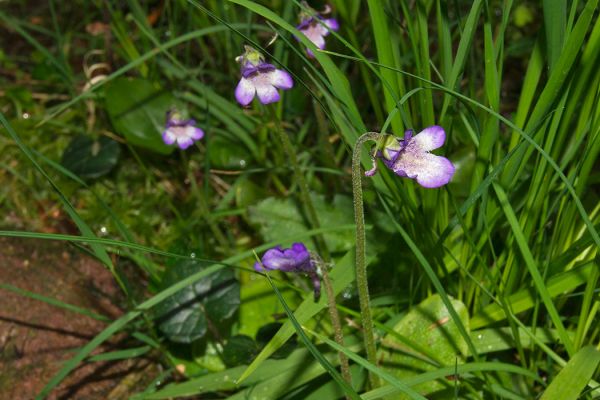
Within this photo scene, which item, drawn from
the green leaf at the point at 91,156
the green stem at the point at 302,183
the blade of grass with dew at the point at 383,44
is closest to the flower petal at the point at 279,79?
the green stem at the point at 302,183

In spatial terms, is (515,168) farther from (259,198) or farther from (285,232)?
(259,198)

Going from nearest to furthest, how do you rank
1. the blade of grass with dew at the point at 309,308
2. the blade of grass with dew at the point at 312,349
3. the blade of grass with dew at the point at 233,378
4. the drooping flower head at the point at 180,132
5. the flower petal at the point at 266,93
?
1. the blade of grass with dew at the point at 312,349
2. the blade of grass with dew at the point at 309,308
3. the flower petal at the point at 266,93
4. the blade of grass with dew at the point at 233,378
5. the drooping flower head at the point at 180,132

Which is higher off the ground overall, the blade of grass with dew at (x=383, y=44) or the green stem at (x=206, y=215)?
the blade of grass with dew at (x=383, y=44)

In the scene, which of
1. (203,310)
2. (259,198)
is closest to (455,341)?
(203,310)

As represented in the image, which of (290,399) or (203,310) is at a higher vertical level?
(203,310)

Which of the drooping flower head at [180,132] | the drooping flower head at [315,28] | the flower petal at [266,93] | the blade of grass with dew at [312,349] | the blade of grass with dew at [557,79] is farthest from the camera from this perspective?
the drooping flower head at [180,132]

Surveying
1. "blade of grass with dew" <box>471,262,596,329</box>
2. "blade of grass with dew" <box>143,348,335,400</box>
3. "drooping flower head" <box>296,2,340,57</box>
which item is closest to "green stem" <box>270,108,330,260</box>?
"drooping flower head" <box>296,2,340,57</box>

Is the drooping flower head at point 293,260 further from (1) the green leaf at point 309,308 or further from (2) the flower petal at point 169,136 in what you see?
(2) the flower petal at point 169,136
